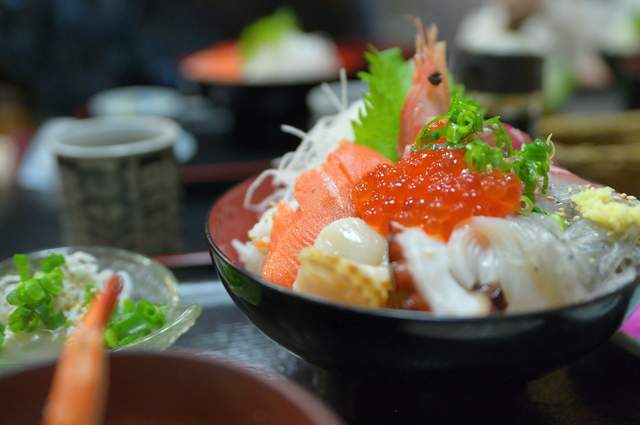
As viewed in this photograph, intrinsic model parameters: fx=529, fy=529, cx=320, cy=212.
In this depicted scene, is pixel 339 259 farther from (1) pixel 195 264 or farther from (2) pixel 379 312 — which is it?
(1) pixel 195 264

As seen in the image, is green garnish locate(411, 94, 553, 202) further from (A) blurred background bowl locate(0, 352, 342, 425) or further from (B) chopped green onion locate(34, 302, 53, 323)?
(B) chopped green onion locate(34, 302, 53, 323)

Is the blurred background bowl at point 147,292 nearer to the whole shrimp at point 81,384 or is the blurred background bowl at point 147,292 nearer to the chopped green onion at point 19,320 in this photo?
the chopped green onion at point 19,320

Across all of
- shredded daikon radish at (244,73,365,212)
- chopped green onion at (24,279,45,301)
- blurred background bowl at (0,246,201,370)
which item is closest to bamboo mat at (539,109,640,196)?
shredded daikon radish at (244,73,365,212)

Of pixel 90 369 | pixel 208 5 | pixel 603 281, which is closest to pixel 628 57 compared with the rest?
pixel 208 5

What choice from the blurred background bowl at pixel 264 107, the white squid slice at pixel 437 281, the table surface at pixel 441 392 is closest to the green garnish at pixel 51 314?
the table surface at pixel 441 392

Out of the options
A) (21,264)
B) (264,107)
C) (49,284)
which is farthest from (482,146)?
(264,107)
